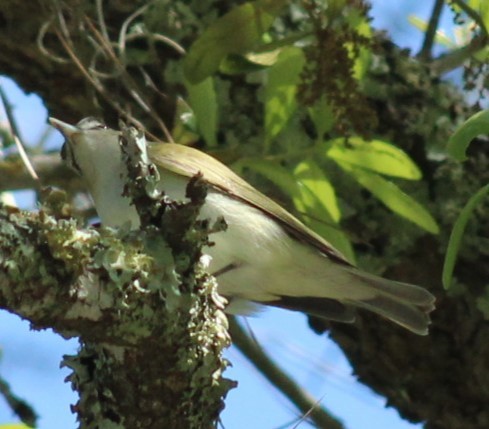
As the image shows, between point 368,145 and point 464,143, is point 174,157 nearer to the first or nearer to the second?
point 368,145

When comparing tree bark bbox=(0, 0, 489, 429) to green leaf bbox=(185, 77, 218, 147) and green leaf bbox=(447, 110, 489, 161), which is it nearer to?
green leaf bbox=(185, 77, 218, 147)

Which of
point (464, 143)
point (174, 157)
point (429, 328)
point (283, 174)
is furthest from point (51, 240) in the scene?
point (429, 328)

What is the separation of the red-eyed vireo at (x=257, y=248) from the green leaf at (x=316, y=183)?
0.84 ft

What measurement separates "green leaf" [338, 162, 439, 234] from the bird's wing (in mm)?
338

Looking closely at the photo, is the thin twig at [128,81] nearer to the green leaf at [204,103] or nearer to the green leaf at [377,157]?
the green leaf at [204,103]

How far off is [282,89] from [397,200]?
0.42 m

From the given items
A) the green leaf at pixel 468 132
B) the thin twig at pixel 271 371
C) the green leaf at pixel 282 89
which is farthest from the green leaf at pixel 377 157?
the thin twig at pixel 271 371

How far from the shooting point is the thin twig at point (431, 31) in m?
3.86

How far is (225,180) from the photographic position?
3.45 m

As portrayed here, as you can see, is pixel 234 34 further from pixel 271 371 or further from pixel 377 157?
pixel 271 371

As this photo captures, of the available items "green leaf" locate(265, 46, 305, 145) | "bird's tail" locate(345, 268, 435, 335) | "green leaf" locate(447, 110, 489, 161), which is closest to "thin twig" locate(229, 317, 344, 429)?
"bird's tail" locate(345, 268, 435, 335)

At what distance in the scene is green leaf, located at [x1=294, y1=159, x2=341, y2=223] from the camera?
9.94 feet

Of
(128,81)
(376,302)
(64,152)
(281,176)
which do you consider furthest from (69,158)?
(376,302)

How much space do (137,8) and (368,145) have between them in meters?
1.23
